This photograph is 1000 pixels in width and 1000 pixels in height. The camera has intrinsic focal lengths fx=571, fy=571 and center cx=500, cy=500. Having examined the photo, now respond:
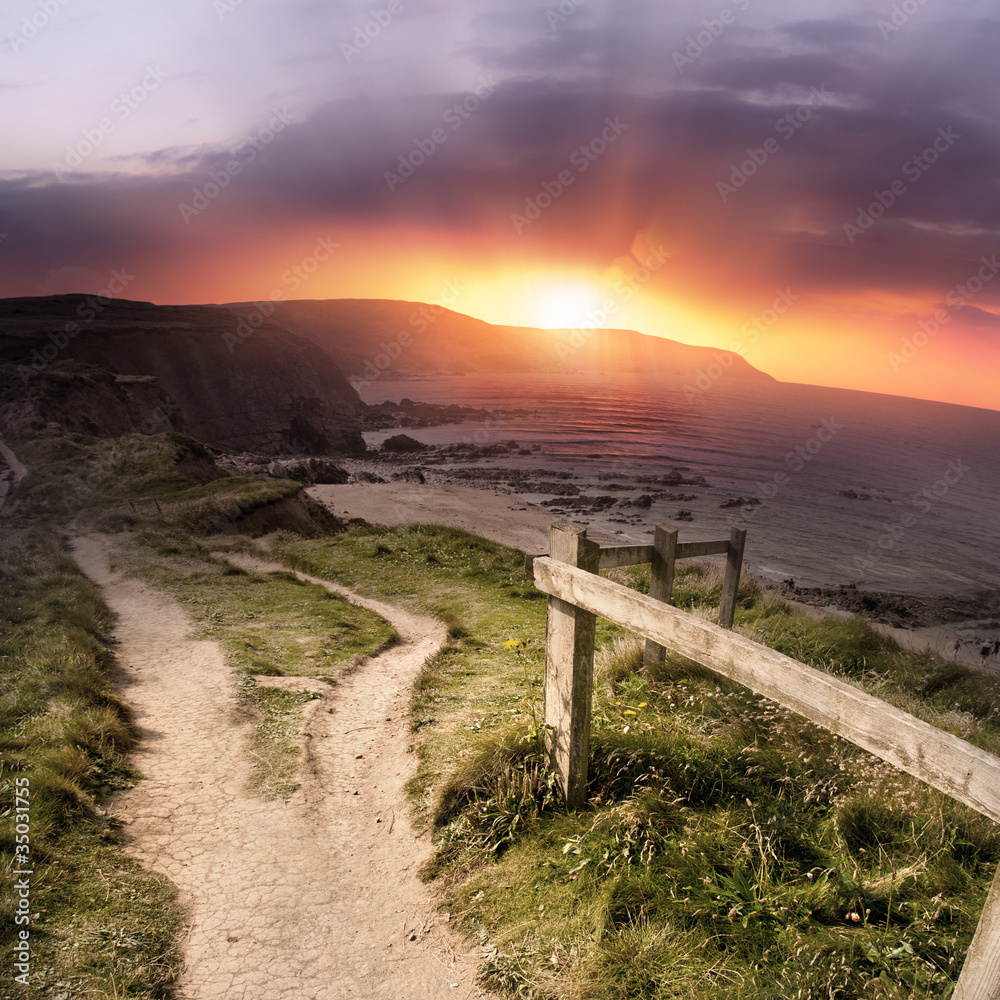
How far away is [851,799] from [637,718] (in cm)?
179

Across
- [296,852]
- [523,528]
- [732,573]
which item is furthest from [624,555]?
[523,528]

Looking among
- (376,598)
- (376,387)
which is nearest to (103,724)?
(376,598)

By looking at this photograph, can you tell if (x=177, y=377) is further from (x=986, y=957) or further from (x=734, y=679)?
(x=986, y=957)

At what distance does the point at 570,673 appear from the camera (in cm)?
413

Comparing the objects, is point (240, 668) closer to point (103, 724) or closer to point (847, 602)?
point (103, 724)

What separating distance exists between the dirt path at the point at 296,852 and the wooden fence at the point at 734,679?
4.91 feet

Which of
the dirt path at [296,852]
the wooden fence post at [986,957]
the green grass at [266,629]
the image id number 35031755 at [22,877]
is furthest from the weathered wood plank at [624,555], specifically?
the image id number 35031755 at [22,877]

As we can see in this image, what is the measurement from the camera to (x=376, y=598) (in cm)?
1414

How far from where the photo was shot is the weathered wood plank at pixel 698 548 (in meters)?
6.91

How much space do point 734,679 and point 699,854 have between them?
1.57 metres

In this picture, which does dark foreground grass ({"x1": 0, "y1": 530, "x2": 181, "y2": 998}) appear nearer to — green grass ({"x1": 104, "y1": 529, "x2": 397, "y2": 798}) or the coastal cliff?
green grass ({"x1": 104, "y1": 529, "x2": 397, "y2": 798})

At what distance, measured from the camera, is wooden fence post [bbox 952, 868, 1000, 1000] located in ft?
6.82

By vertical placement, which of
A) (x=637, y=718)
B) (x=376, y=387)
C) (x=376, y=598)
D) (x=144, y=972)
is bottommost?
(x=376, y=598)

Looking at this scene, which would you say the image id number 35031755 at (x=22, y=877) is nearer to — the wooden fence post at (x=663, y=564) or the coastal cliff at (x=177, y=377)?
the wooden fence post at (x=663, y=564)
